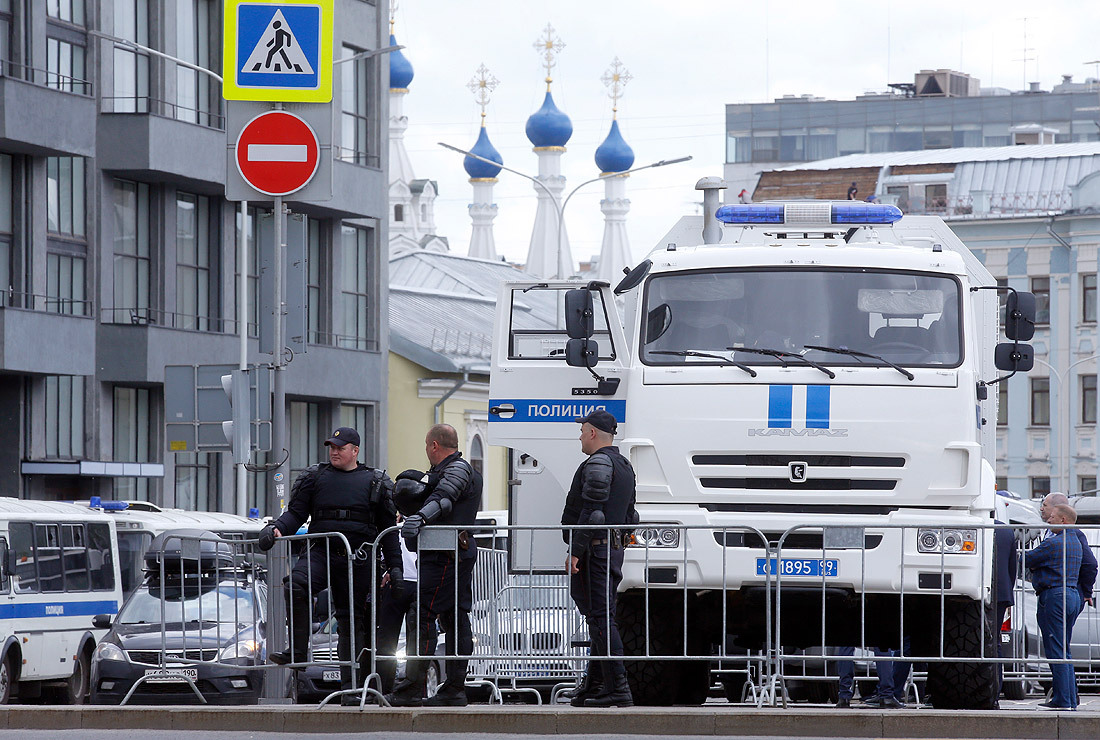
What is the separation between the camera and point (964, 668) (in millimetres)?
13461

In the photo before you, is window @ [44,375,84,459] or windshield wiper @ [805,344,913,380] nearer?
windshield wiper @ [805,344,913,380]

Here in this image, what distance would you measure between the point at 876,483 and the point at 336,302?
32.7 meters

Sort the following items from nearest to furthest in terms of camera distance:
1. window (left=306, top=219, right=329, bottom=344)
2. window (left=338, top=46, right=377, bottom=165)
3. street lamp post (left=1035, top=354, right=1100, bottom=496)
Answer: window (left=306, top=219, right=329, bottom=344) → window (left=338, top=46, right=377, bottom=165) → street lamp post (left=1035, top=354, right=1100, bottom=496)

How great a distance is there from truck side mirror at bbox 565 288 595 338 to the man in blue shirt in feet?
11.1

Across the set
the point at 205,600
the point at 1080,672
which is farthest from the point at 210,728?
the point at 1080,672

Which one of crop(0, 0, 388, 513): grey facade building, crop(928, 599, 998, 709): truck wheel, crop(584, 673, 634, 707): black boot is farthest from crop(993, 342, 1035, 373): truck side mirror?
crop(0, 0, 388, 513): grey facade building

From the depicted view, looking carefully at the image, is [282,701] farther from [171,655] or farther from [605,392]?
[605,392]

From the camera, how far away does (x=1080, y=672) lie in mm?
14938

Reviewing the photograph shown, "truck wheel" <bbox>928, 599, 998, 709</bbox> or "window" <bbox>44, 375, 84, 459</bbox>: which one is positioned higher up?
"window" <bbox>44, 375, 84, 459</bbox>

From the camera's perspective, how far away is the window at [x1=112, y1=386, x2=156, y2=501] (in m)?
38.7

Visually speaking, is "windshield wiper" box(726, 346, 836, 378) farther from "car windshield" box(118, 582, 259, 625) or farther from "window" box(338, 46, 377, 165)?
"window" box(338, 46, 377, 165)

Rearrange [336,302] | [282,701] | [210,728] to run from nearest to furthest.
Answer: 1. [210,728]
2. [282,701]
3. [336,302]

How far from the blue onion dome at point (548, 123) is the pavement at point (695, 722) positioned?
89.1m

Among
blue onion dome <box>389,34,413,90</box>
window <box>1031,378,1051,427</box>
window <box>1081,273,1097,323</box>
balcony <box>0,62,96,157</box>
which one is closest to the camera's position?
balcony <box>0,62,96,157</box>
